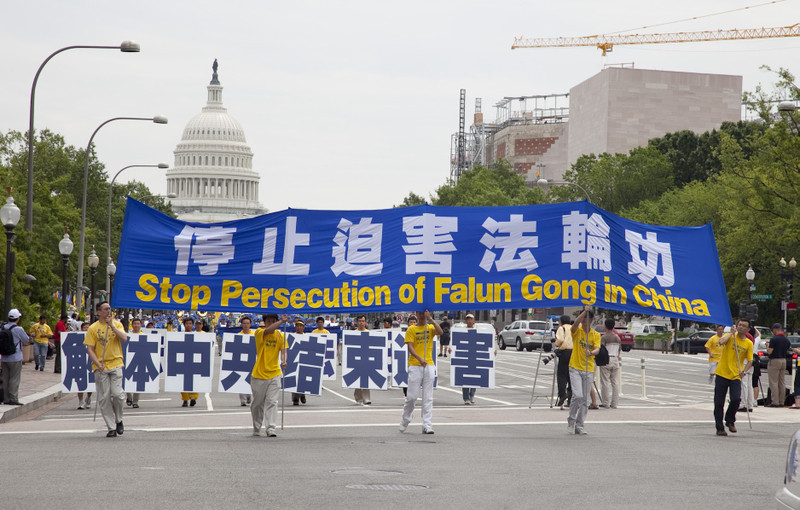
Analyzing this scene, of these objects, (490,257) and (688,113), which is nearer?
(490,257)

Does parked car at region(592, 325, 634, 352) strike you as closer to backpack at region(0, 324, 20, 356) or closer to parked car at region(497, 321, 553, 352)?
parked car at region(497, 321, 553, 352)

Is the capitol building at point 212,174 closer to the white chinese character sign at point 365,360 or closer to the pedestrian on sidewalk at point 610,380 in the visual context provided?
the white chinese character sign at point 365,360

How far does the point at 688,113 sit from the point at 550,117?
37.6 m

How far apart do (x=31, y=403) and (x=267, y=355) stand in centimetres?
855

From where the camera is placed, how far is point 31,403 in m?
22.3

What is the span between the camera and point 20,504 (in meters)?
9.45

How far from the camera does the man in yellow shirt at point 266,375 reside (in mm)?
15780

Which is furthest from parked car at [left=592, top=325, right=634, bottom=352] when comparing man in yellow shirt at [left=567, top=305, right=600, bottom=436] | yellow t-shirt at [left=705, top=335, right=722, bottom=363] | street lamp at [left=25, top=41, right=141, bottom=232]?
man in yellow shirt at [left=567, top=305, right=600, bottom=436]

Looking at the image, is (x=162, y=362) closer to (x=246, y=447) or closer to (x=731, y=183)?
(x=246, y=447)

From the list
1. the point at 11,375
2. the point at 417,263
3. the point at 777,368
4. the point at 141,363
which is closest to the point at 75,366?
the point at 11,375

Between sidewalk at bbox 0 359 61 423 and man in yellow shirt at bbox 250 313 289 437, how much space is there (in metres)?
5.86

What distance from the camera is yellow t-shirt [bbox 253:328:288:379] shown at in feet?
51.9

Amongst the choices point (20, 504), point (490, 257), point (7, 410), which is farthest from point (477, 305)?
point (7, 410)

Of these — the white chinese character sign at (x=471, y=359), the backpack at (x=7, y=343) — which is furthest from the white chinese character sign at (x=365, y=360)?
the backpack at (x=7, y=343)
